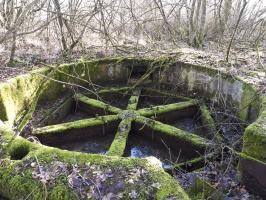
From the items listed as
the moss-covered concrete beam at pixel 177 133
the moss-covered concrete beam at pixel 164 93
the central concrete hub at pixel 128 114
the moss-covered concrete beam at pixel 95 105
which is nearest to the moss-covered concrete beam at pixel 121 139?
the central concrete hub at pixel 128 114

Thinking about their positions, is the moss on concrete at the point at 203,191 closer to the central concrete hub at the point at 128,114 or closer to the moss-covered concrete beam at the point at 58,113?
the central concrete hub at the point at 128,114

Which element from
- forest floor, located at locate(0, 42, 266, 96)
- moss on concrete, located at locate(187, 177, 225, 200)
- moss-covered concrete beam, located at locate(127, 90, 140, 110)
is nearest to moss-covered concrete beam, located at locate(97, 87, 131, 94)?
moss-covered concrete beam, located at locate(127, 90, 140, 110)

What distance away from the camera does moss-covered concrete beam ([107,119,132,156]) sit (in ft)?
18.8

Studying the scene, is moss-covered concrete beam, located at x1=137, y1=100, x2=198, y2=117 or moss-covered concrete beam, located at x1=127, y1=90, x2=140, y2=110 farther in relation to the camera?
moss-covered concrete beam, located at x1=127, y1=90, x2=140, y2=110

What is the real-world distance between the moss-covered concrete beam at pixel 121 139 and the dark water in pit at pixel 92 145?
0.56 m

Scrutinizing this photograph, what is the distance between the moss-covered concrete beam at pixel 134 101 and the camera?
754 centimetres

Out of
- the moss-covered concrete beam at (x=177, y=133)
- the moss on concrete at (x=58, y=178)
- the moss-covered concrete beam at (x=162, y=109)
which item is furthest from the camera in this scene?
the moss-covered concrete beam at (x=162, y=109)

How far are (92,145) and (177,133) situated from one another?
1.92m

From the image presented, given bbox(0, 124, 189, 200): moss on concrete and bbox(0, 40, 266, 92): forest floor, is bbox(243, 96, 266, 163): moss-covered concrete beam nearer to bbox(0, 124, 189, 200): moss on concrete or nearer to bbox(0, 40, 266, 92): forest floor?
bbox(0, 124, 189, 200): moss on concrete

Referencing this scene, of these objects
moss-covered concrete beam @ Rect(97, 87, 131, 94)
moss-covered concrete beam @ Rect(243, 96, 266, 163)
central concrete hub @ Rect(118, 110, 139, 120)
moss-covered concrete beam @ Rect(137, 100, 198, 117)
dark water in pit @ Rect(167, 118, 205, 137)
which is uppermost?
moss-covered concrete beam @ Rect(243, 96, 266, 163)

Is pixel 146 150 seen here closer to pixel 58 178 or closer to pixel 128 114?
pixel 128 114

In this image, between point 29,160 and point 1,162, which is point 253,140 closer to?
point 29,160

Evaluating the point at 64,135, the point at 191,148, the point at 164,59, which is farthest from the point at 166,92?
the point at 64,135

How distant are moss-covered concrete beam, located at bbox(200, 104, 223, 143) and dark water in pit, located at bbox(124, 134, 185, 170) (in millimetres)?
813
